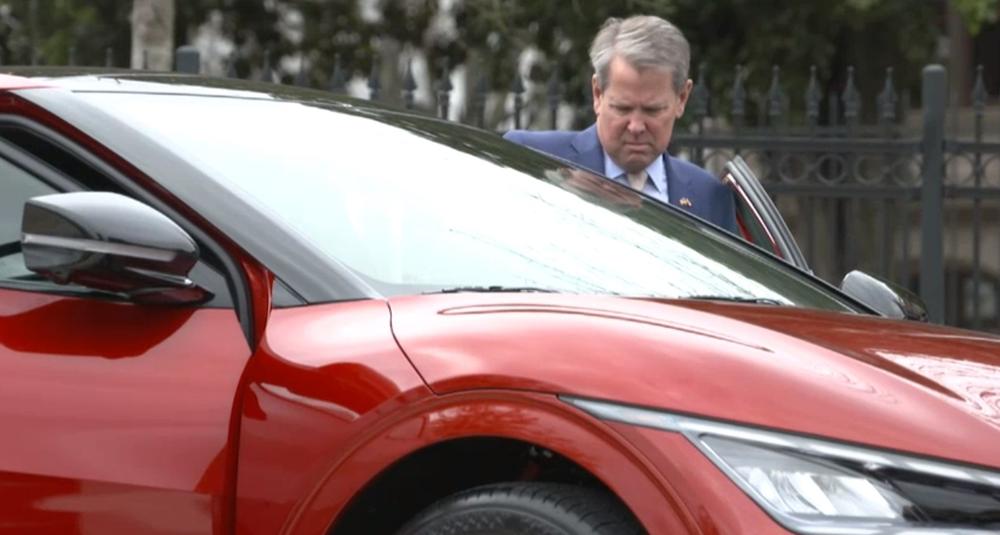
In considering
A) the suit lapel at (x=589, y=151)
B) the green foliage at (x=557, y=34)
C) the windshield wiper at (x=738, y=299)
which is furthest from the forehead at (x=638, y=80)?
the green foliage at (x=557, y=34)

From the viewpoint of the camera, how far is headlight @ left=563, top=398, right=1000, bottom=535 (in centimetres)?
295

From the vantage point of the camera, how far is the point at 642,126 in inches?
220

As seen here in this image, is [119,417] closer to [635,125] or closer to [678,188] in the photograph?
[635,125]

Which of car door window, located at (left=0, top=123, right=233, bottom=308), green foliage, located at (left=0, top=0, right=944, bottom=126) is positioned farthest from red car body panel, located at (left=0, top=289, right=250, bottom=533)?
green foliage, located at (left=0, top=0, right=944, bottom=126)

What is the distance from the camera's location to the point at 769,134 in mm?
10453

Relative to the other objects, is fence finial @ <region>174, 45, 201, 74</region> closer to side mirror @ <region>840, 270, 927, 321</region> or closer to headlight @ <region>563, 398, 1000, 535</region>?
side mirror @ <region>840, 270, 927, 321</region>

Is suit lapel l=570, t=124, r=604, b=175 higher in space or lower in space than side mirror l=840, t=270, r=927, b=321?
higher

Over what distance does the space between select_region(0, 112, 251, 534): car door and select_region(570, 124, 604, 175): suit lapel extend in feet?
7.30

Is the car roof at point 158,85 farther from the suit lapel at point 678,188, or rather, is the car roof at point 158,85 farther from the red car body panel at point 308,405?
the suit lapel at point 678,188

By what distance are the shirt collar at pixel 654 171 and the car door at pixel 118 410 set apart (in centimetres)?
223

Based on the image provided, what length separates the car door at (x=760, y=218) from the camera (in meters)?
5.00

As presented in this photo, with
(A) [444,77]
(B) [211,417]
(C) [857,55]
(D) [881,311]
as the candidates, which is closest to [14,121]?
(B) [211,417]

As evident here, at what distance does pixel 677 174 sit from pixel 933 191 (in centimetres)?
467

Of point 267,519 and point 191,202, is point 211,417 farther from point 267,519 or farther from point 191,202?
point 191,202
